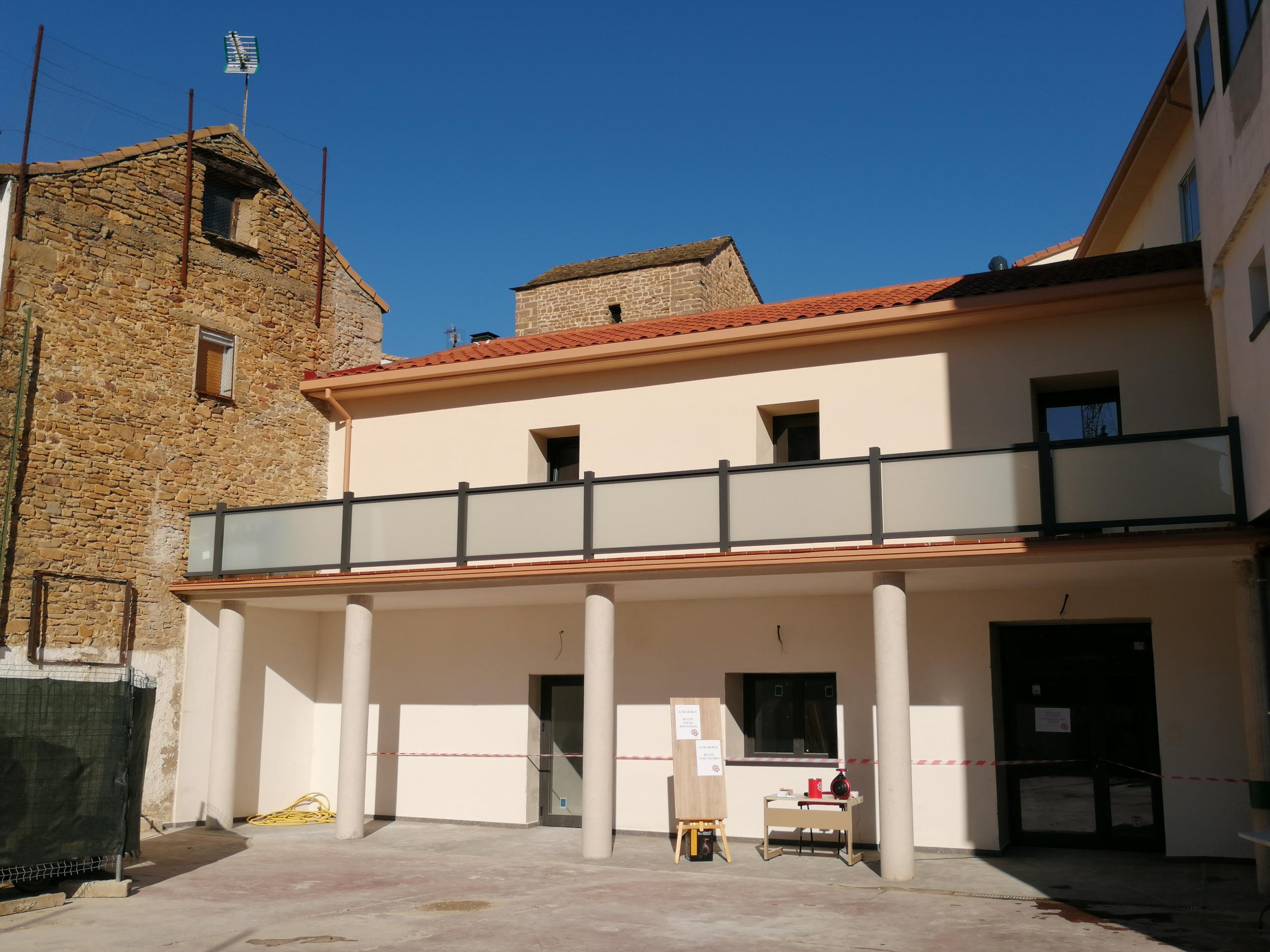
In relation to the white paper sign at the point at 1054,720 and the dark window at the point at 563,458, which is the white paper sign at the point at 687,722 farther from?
the dark window at the point at 563,458

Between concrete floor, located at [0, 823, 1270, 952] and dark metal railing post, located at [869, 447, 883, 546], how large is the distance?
140 inches

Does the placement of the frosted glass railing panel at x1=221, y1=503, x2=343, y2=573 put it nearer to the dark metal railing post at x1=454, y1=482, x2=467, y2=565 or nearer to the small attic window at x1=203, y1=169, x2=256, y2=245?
the dark metal railing post at x1=454, y1=482, x2=467, y2=565

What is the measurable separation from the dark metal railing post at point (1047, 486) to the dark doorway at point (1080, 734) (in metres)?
2.81

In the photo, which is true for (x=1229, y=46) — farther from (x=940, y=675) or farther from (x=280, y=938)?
(x=280, y=938)

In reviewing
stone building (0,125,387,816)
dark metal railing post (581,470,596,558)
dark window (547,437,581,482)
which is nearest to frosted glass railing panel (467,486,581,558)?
Answer: dark metal railing post (581,470,596,558)

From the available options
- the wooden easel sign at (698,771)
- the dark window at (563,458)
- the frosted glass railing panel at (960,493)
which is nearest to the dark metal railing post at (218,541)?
the dark window at (563,458)

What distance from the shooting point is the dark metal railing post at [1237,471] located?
10.4 meters

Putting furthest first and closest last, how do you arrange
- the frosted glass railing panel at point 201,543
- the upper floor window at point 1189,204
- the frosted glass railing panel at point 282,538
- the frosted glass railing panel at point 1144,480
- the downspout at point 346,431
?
1. the downspout at point 346,431
2. the frosted glass railing panel at point 201,543
3. the upper floor window at point 1189,204
4. the frosted glass railing panel at point 282,538
5. the frosted glass railing panel at point 1144,480

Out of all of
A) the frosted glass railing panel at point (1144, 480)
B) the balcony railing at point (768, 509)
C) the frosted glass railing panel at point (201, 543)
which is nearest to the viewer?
the frosted glass railing panel at point (1144, 480)

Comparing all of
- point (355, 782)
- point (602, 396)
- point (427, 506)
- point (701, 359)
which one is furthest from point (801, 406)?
point (355, 782)

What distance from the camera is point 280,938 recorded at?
893 cm

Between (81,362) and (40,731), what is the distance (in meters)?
6.17

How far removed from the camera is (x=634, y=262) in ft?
95.9

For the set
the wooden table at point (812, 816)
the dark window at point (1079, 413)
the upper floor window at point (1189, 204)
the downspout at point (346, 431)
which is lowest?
the wooden table at point (812, 816)
